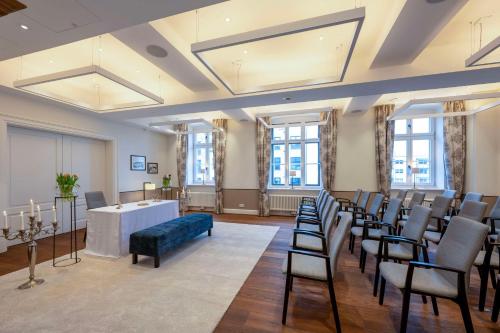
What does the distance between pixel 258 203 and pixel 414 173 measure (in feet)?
14.7

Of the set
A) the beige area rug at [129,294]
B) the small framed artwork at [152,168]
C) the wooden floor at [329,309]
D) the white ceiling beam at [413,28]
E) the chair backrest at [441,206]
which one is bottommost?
the wooden floor at [329,309]

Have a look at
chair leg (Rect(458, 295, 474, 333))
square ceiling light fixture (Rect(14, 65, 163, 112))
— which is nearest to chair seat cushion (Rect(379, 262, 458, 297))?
chair leg (Rect(458, 295, 474, 333))

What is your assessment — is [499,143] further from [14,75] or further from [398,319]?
[14,75]

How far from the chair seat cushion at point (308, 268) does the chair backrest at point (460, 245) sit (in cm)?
99

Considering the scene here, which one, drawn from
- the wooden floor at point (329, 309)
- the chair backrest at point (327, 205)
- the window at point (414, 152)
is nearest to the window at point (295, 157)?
the window at point (414, 152)

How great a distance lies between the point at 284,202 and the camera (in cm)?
678

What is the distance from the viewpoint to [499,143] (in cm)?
520

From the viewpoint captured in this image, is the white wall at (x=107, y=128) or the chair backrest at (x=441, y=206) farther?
the white wall at (x=107, y=128)

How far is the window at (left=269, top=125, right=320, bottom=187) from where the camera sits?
696 cm

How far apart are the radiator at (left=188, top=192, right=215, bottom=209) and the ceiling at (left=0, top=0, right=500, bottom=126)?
3696 mm

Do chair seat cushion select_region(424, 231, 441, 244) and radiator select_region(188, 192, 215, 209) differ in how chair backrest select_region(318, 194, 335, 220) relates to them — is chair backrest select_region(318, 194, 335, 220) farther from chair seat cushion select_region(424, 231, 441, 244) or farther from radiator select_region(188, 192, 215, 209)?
radiator select_region(188, 192, 215, 209)

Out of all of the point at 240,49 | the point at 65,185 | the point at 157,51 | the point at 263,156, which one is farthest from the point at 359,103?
the point at 65,185

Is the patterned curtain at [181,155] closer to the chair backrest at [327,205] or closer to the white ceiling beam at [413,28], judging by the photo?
the chair backrest at [327,205]

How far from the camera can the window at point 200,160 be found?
8.02 meters
